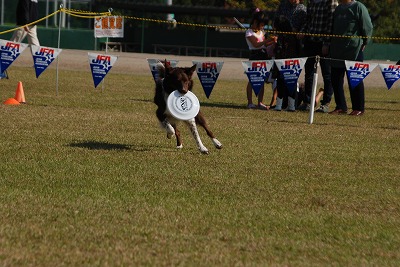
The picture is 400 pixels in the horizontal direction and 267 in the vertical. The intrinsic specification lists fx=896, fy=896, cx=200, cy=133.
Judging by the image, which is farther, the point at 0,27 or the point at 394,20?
the point at 394,20

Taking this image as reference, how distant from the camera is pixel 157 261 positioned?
5598 millimetres

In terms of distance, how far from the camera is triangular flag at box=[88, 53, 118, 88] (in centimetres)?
1712

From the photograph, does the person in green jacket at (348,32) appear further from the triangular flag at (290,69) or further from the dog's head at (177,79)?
the dog's head at (177,79)

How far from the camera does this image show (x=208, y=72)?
1559cm

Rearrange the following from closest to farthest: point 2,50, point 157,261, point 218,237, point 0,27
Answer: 1. point 157,261
2. point 218,237
3. point 2,50
4. point 0,27

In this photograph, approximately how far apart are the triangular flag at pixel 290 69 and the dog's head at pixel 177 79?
4.84 m

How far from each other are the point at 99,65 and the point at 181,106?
704 cm

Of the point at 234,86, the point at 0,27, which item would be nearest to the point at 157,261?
the point at 234,86

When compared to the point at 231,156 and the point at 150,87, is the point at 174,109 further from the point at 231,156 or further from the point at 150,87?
the point at 150,87

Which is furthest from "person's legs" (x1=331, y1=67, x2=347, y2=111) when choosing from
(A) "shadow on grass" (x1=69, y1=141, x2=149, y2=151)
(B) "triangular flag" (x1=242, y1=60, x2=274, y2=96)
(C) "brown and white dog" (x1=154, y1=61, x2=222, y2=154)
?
(A) "shadow on grass" (x1=69, y1=141, x2=149, y2=151)

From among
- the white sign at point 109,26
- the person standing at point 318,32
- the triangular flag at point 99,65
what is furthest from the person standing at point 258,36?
the white sign at point 109,26

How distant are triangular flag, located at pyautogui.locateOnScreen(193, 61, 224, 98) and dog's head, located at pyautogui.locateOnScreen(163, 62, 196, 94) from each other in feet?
15.4

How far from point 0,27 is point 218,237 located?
131ft

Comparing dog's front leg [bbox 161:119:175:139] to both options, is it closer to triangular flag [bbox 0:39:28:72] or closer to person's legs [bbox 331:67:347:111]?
person's legs [bbox 331:67:347:111]
